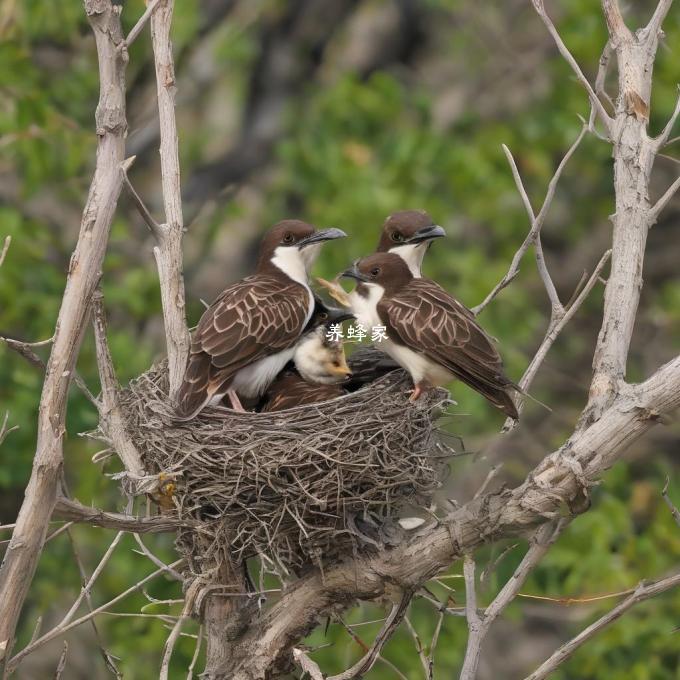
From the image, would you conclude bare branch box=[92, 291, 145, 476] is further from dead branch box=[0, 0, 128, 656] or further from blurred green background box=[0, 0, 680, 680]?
blurred green background box=[0, 0, 680, 680]

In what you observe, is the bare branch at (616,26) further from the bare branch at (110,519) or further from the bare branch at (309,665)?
the bare branch at (309,665)

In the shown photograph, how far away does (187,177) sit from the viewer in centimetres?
1145

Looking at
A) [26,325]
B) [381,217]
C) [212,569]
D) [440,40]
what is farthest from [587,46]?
[212,569]

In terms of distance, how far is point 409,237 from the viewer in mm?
6215

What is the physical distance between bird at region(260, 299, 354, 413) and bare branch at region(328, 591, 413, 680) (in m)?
1.27

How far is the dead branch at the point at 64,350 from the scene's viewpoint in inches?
156

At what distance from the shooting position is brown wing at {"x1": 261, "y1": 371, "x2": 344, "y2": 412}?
5.84m

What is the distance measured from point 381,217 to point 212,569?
5101 millimetres

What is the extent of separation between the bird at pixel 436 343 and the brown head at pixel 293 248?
2.15 feet

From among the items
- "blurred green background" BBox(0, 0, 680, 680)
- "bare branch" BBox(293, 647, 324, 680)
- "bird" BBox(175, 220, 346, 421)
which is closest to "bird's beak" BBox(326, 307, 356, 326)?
"bird" BBox(175, 220, 346, 421)

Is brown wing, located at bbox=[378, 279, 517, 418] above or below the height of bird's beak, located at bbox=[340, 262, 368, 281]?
below

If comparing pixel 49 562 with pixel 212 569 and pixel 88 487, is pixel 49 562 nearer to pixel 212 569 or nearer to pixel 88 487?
pixel 88 487

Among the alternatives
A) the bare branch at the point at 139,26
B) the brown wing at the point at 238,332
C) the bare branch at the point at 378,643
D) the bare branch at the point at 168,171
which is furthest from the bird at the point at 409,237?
the bare branch at the point at 139,26

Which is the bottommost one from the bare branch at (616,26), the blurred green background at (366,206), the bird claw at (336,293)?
the blurred green background at (366,206)
